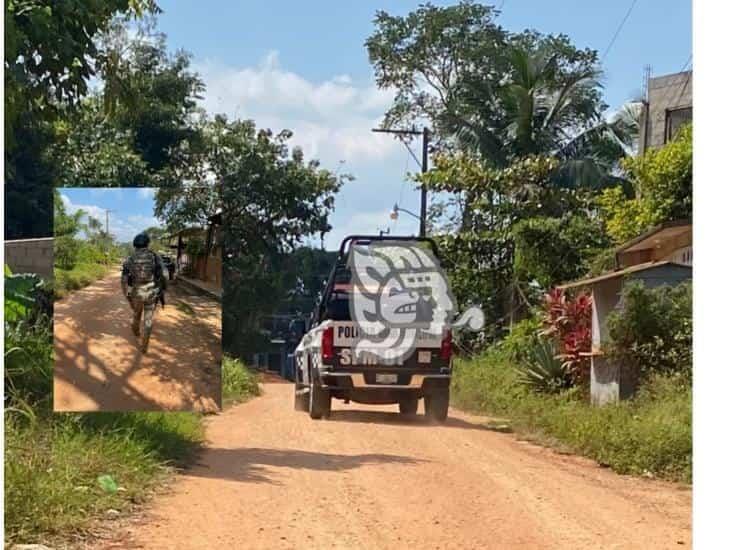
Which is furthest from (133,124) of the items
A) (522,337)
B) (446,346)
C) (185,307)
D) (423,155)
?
(522,337)

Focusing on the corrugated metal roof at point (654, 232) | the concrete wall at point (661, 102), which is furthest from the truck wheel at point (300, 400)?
the concrete wall at point (661, 102)

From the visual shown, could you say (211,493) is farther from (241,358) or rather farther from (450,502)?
(450,502)

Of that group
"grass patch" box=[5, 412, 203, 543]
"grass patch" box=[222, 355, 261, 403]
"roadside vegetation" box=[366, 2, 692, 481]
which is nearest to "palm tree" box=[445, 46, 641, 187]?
"roadside vegetation" box=[366, 2, 692, 481]

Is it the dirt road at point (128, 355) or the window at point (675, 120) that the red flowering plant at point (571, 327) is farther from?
the dirt road at point (128, 355)

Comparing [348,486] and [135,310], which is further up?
[135,310]

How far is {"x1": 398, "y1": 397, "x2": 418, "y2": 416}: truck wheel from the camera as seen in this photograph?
6.37 m

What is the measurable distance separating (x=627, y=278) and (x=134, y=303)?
358 centimetres

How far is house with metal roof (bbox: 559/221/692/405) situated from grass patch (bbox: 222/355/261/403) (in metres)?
2.33

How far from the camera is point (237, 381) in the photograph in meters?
6.39
